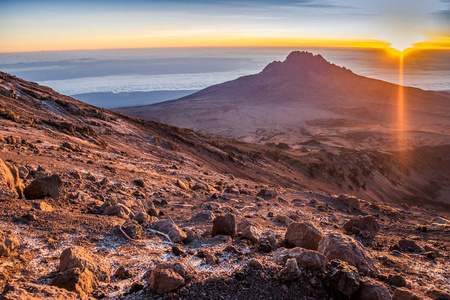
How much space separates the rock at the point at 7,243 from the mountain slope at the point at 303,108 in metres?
34.7

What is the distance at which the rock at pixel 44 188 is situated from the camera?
4.66 m

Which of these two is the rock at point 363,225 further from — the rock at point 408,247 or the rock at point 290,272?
the rock at point 290,272

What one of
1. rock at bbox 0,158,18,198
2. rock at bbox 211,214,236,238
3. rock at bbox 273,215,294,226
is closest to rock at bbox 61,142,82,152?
rock at bbox 0,158,18,198

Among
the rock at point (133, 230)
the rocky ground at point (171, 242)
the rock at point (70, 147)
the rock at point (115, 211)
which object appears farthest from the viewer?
the rock at point (70, 147)

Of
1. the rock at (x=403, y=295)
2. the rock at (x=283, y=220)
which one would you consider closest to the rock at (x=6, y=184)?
the rock at (x=283, y=220)

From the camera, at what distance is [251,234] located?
436 cm

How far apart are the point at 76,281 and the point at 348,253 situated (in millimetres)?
2903

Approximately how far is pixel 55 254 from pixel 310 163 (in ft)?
61.1

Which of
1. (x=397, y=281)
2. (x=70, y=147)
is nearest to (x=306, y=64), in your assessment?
(x=70, y=147)

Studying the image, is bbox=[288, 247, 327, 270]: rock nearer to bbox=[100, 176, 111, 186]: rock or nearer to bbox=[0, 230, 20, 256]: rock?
bbox=[0, 230, 20, 256]: rock

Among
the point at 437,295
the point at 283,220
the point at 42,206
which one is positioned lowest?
the point at 283,220

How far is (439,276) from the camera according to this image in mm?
4574

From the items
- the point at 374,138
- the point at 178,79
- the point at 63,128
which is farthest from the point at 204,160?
the point at 178,79

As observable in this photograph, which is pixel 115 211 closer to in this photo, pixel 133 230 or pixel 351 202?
pixel 133 230
